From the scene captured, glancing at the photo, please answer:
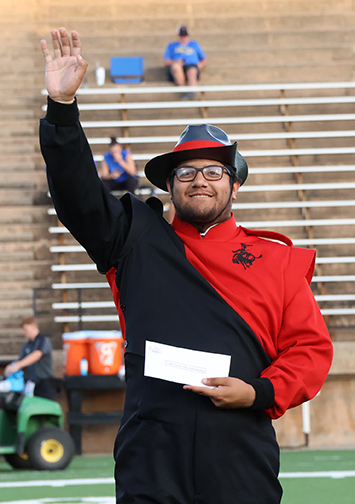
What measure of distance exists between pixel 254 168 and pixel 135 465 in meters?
9.81

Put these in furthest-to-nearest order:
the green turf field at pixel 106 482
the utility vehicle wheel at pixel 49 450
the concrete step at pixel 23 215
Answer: the concrete step at pixel 23 215 → the utility vehicle wheel at pixel 49 450 → the green turf field at pixel 106 482

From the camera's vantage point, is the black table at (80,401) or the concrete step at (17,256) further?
the concrete step at (17,256)

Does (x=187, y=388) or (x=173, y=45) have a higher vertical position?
(x=173, y=45)

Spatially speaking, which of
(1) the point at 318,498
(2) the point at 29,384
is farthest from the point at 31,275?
(1) the point at 318,498

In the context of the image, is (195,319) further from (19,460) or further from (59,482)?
(19,460)

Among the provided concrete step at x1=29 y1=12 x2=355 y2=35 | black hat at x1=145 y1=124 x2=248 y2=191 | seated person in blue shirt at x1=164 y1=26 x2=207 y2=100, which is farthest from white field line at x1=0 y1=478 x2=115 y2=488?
concrete step at x1=29 y1=12 x2=355 y2=35

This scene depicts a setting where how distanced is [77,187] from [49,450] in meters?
6.04

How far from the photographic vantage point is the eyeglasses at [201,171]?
237cm

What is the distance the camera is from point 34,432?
7664mm

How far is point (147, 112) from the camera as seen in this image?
1231 centimetres

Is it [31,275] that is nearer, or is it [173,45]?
[31,275]

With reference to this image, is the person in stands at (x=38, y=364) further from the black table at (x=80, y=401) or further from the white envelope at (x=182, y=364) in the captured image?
the white envelope at (x=182, y=364)

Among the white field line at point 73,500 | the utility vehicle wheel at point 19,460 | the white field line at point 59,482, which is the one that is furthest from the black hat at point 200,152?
the utility vehicle wheel at point 19,460

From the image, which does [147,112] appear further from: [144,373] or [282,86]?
[144,373]
